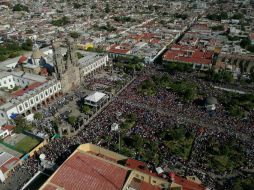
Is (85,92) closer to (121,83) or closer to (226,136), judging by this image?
(121,83)

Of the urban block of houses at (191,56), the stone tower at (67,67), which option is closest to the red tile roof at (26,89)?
the stone tower at (67,67)

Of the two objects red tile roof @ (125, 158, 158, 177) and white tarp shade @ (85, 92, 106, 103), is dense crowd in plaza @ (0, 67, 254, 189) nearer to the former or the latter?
white tarp shade @ (85, 92, 106, 103)

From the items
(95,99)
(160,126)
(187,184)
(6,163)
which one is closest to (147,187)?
(187,184)

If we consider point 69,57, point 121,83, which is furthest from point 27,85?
point 121,83

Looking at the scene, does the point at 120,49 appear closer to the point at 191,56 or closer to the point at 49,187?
the point at 191,56

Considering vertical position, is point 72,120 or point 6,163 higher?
point 72,120

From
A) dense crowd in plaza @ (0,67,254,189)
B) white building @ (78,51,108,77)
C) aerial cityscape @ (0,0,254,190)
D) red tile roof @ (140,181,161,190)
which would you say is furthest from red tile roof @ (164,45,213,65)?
red tile roof @ (140,181,161,190)
